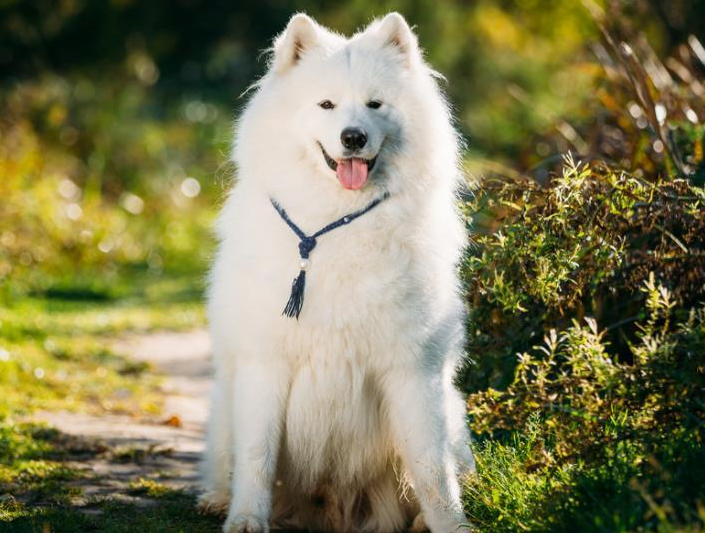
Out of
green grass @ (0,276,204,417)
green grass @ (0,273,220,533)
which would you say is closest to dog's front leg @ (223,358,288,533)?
green grass @ (0,273,220,533)

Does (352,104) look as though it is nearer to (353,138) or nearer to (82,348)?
(353,138)

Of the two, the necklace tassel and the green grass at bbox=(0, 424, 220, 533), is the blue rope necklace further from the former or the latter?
the green grass at bbox=(0, 424, 220, 533)

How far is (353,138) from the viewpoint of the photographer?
366 centimetres

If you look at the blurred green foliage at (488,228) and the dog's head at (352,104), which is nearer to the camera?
the blurred green foliage at (488,228)

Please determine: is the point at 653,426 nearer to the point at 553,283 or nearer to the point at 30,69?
the point at 553,283

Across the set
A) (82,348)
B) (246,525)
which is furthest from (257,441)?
(82,348)

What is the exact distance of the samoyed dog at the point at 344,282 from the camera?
3693mm

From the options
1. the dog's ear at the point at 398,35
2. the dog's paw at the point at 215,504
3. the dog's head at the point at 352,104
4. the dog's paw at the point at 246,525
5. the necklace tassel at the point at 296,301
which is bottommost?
the dog's paw at the point at 246,525

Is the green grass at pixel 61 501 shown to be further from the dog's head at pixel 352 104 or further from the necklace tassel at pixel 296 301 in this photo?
the dog's head at pixel 352 104

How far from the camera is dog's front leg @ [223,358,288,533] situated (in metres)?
3.75

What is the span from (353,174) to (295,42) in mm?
628

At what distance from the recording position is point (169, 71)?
1789 centimetres

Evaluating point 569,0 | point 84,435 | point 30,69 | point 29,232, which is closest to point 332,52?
point 84,435

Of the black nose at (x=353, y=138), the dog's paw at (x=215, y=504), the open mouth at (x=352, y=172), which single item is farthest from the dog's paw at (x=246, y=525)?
the black nose at (x=353, y=138)
